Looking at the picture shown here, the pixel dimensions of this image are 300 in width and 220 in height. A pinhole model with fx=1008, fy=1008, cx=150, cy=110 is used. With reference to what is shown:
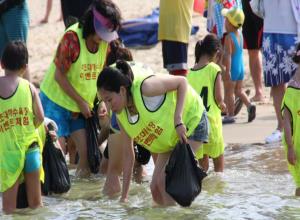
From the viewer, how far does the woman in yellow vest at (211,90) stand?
806 centimetres

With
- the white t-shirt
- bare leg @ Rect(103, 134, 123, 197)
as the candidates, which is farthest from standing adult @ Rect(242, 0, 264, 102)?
bare leg @ Rect(103, 134, 123, 197)

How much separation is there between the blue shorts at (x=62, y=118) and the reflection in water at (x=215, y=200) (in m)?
0.43

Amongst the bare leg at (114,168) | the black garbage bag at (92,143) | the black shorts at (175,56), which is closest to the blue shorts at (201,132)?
the bare leg at (114,168)

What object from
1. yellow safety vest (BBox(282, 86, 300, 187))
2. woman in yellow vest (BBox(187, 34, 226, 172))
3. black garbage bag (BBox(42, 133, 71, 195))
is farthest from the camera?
woman in yellow vest (BBox(187, 34, 226, 172))

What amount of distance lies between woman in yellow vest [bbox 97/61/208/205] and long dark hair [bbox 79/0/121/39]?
1.13 m

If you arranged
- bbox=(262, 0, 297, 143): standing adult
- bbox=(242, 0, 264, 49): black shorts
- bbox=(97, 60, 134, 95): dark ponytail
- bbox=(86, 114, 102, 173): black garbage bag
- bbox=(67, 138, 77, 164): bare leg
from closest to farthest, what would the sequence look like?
bbox=(97, 60, 134, 95): dark ponytail < bbox=(86, 114, 102, 173): black garbage bag < bbox=(67, 138, 77, 164): bare leg < bbox=(262, 0, 297, 143): standing adult < bbox=(242, 0, 264, 49): black shorts

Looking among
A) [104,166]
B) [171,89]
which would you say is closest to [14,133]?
[171,89]

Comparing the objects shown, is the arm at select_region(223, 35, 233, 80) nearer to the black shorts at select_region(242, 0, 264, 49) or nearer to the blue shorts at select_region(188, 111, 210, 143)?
the black shorts at select_region(242, 0, 264, 49)

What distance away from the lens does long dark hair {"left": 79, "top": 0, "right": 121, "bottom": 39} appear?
7.81 metres

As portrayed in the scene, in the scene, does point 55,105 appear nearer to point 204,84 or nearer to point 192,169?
point 204,84

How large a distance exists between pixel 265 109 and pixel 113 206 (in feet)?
13.6

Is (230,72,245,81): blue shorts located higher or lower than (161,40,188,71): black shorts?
lower

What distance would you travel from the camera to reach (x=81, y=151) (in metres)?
8.42

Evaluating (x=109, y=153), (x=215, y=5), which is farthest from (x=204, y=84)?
(x=215, y=5)
